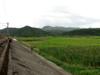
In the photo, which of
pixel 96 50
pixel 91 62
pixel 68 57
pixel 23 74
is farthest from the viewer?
pixel 96 50

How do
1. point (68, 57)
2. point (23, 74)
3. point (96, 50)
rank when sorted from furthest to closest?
point (96, 50), point (68, 57), point (23, 74)

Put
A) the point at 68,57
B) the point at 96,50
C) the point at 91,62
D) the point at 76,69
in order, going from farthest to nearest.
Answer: the point at 96,50 → the point at 68,57 → the point at 91,62 → the point at 76,69

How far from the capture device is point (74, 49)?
27109 millimetres

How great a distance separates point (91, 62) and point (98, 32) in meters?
90.0

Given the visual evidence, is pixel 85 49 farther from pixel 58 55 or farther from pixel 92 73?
pixel 92 73

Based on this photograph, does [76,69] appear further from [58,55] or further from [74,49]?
[74,49]

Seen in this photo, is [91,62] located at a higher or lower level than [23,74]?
lower

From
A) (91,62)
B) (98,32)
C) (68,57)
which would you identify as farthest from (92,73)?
(98,32)

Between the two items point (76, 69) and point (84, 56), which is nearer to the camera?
point (76, 69)

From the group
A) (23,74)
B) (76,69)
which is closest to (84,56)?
(76,69)

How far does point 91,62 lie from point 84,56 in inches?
74.2

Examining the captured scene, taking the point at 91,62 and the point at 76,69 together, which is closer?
the point at 76,69

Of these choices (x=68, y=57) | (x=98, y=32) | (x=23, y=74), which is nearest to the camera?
(x=23, y=74)

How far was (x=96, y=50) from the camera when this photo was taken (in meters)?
26.3
